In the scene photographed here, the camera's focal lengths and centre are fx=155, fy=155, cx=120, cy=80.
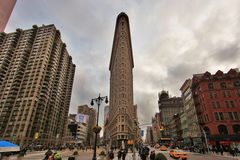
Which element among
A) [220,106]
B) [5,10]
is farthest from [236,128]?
[5,10]

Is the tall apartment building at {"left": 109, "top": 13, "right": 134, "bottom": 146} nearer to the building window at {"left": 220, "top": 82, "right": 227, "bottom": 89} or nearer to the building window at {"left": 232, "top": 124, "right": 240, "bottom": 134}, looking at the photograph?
the building window at {"left": 232, "top": 124, "right": 240, "bottom": 134}

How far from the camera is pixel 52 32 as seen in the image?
106m

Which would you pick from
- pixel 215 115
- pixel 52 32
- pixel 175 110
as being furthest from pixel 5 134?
pixel 175 110

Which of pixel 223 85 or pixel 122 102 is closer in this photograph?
pixel 223 85

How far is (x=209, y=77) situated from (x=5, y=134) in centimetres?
9359

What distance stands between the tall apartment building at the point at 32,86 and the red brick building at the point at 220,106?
198ft

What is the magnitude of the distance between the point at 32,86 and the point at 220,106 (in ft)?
292

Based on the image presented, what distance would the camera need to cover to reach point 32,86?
87000 millimetres

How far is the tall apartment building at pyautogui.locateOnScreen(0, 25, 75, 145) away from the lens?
78562 millimetres

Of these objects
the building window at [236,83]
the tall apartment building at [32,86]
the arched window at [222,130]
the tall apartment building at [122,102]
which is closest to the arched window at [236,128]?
the arched window at [222,130]

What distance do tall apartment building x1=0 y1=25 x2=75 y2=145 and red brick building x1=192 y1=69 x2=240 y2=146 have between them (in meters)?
60.4

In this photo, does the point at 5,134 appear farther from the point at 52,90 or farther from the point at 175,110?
the point at 175,110

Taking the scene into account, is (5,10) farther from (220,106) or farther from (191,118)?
(191,118)

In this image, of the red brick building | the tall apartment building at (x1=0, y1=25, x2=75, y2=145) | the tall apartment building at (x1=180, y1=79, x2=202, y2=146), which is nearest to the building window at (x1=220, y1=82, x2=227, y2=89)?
the red brick building
